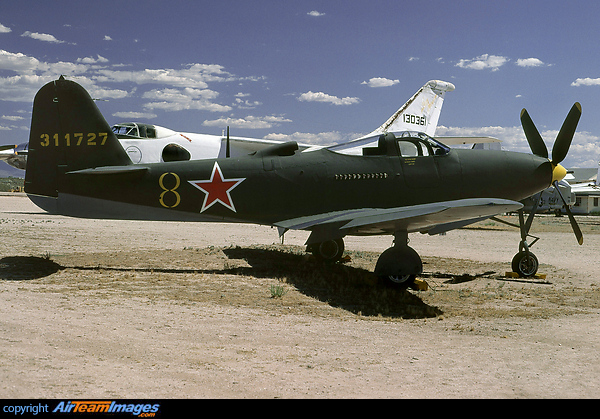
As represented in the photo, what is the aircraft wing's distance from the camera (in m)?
7.04

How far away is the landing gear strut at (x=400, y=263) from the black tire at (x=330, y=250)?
141 inches

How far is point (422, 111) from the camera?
28.9 metres

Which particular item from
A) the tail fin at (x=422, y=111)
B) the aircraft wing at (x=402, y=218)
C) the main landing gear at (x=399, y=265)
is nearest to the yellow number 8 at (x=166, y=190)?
the aircraft wing at (x=402, y=218)

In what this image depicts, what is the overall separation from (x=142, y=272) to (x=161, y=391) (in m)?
5.91

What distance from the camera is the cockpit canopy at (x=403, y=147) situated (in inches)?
367

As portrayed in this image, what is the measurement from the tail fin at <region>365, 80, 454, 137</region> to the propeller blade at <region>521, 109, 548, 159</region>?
53.0ft

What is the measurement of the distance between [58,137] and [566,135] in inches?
451

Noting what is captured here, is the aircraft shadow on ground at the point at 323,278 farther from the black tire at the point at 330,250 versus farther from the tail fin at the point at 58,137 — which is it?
the tail fin at the point at 58,137

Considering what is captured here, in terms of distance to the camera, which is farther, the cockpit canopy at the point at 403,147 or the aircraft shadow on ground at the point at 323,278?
the cockpit canopy at the point at 403,147

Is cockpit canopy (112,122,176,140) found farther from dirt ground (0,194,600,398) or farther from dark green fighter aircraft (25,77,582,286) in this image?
dark green fighter aircraft (25,77,582,286)

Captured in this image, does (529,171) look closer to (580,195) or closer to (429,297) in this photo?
(429,297)
